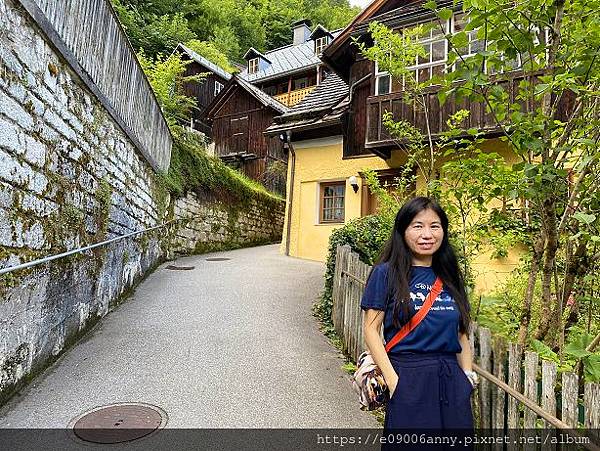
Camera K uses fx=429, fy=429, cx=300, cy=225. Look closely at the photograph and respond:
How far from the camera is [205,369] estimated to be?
4195mm

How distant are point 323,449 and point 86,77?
4300mm

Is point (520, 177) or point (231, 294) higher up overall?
point (520, 177)

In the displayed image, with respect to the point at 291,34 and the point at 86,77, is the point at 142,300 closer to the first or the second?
the point at 86,77

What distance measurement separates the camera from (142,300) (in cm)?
671

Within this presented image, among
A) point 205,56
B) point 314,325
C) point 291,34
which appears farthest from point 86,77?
point 291,34

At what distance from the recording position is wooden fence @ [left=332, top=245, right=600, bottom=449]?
1.78 meters

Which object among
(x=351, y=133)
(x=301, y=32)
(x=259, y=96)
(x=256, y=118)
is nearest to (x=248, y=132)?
(x=256, y=118)

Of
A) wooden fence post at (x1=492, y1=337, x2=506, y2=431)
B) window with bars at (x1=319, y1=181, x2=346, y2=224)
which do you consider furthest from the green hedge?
window with bars at (x1=319, y1=181, x2=346, y2=224)

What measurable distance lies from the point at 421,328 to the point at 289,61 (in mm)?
31978

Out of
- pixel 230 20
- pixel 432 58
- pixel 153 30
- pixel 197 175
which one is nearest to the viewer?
pixel 432 58

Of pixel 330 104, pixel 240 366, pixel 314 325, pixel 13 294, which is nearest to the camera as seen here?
pixel 13 294

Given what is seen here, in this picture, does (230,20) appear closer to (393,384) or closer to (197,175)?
(197,175)

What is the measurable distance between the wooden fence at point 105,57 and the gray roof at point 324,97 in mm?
5592

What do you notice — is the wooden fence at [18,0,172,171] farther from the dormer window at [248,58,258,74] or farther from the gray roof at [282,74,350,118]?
the dormer window at [248,58,258,74]
